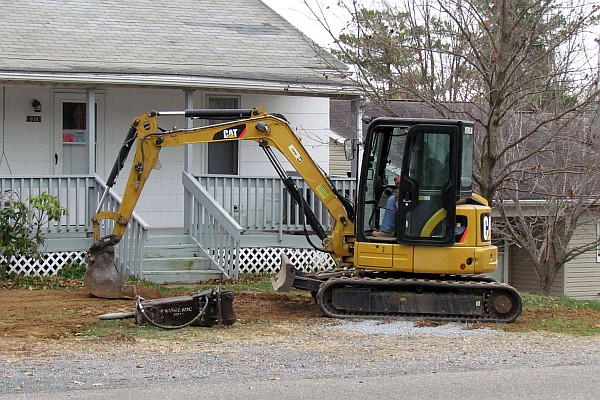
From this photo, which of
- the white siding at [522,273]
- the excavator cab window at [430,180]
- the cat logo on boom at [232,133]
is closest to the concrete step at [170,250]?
the cat logo on boom at [232,133]

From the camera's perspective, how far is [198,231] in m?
17.5

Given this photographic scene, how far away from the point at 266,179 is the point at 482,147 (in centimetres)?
397

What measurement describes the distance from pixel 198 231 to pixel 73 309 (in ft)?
15.9

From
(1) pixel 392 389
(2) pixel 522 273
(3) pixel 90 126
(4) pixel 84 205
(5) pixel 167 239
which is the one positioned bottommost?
(2) pixel 522 273

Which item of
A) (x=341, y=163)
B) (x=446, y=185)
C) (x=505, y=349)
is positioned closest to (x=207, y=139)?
(x=446, y=185)

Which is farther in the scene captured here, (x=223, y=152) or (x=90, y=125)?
(x=223, y=152)

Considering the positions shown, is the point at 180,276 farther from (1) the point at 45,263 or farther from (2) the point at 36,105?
(2) the point at 36,105

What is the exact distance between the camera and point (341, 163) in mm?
30531

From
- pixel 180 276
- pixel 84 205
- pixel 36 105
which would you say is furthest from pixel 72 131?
pixel 180 276

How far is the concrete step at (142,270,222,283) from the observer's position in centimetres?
1625

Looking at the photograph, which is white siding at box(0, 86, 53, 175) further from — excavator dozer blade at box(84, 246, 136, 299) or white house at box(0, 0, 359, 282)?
excavator dozer blade at box(84, 246, 136, 299)

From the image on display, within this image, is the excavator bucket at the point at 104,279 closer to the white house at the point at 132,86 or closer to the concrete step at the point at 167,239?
the white house at the point at 132,86

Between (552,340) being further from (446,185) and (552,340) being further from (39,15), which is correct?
(39,15)

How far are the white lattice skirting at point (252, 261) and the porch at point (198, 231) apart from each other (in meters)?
0.02
